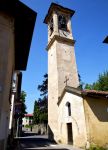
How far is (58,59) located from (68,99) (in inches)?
300

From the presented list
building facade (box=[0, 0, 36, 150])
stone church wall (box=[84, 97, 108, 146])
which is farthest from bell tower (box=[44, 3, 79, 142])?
building facade (box=[0, 0, 36, 150])

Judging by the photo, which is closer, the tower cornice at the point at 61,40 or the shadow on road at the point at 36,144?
the shadow on road at the point at 36,144

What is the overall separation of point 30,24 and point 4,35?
143cm

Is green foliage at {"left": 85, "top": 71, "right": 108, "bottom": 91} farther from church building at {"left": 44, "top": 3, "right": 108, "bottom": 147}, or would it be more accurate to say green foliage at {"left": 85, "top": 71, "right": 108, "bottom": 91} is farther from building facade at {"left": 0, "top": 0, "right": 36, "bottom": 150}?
building facade at {"left": 0, "top": 0, "right": 36, "bottom": 150}

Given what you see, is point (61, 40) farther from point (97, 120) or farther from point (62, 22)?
point (97, 120)

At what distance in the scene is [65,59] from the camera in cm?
2527

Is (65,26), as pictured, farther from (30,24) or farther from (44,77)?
(30,24)

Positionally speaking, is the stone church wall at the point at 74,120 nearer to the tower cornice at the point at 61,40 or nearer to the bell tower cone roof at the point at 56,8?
the tower cornice at the point at 61,40

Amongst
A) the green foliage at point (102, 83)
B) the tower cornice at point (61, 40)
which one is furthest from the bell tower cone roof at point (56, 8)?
the green foliage at point (102, 83)

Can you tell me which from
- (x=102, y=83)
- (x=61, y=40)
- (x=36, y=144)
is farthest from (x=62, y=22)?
(x=36, y=144)

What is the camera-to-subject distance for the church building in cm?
1539

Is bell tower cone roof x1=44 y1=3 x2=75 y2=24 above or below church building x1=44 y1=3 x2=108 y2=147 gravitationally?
above

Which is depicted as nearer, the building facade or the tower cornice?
the building facade

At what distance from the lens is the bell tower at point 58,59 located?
75.4ft
